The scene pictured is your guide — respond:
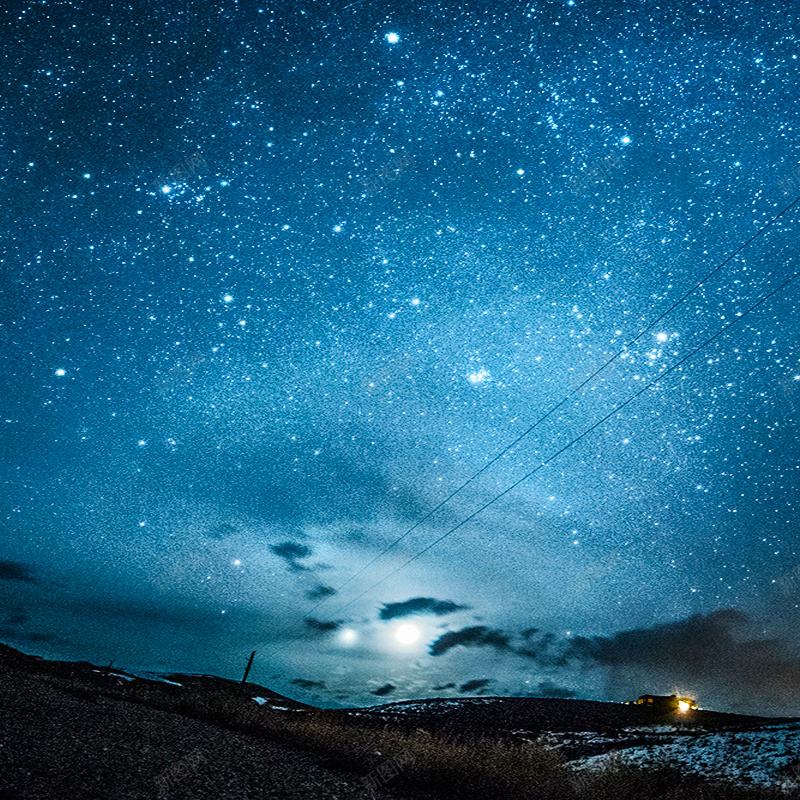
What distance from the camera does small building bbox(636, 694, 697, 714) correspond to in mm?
46906

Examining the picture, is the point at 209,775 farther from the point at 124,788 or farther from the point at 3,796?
the point at 3,796

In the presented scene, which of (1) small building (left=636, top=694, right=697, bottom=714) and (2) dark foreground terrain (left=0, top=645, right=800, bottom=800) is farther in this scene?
(1) small building (left=636, top=694, right=697, bottom=714)

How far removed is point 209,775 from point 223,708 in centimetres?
1135

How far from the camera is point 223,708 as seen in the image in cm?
1600

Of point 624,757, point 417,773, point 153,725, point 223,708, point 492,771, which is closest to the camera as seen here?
point 417,773

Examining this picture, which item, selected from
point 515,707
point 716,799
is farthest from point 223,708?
point 515,707

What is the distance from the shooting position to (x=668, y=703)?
4775cm

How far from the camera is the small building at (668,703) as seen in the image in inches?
1847

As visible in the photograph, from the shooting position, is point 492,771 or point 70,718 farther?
point 492,771

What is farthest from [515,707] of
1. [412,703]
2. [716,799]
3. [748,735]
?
[716,799]

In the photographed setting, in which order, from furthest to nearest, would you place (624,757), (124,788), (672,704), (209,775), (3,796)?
1. (672,704)
2. (624,757)
3. (209,775)
4. (124,788)
5. (3,796)

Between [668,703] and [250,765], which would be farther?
[668,703]

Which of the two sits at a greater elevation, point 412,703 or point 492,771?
point 492,771

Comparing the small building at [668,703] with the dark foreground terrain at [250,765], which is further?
the small building at [668,703]
